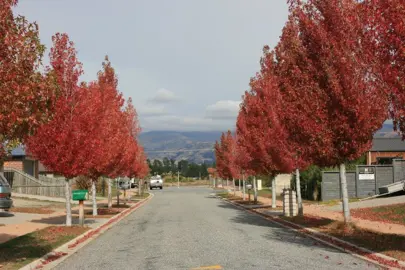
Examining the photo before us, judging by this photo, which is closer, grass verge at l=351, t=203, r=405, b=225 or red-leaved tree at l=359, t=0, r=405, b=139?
red-leaved tree at l=359, t=0, r=405, b=139

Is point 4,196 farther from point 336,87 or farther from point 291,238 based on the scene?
point 336,87

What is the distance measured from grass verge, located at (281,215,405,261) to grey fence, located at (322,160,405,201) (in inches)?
553

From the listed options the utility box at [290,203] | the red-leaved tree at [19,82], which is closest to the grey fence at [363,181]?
the utility box at [290,203]

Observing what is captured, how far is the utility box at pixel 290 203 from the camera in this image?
22547 mm

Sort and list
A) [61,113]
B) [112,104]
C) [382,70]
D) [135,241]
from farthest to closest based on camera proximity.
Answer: [112,104] → [61,113] → [135,241] → [382,70]

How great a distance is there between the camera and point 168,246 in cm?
1363

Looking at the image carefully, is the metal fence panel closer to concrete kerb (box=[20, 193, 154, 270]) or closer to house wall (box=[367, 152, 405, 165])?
house wall (box=[367, 152, 405, 165])

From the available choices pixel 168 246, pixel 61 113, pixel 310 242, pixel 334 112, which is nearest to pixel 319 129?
pixel 334 112

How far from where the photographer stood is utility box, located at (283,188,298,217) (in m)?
22.5

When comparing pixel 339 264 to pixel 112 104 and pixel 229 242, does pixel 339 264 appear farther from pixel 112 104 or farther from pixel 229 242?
pixel 112 104

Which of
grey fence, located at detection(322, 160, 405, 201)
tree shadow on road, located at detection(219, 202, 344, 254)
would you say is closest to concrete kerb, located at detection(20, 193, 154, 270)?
tree shadow on road, located at detection(219, 202, 344, 254)

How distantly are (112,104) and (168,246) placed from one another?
12197 mm

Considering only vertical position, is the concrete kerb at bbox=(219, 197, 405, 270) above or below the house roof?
below

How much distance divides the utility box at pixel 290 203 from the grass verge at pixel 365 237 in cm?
276
